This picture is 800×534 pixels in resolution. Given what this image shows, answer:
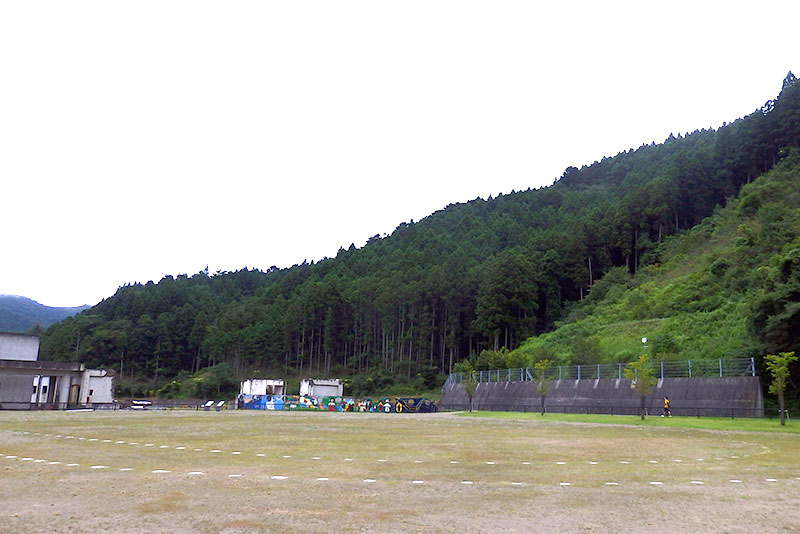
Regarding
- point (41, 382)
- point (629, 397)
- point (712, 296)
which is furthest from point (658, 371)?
point (41, 382)

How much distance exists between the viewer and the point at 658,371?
1626 inches

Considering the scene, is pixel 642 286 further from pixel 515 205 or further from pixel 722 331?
pixel 515 205

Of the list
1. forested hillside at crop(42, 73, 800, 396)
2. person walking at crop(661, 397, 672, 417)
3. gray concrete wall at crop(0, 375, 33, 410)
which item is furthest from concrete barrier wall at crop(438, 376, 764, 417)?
gray concrete wall at crop(0, 375, 33, 410)

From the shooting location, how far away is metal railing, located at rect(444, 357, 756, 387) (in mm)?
36375

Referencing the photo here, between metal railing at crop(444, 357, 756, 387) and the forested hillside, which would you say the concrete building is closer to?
the forested hillside

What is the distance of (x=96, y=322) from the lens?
478 feet

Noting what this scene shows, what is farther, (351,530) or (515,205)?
(515,205)

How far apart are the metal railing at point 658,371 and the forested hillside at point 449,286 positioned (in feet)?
22.2

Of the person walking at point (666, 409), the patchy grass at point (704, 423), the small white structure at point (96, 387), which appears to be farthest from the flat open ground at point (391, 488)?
the small white structure at point (96, 387)

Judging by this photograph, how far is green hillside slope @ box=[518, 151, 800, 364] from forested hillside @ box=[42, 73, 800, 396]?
500 cm

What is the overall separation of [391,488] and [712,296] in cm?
5830

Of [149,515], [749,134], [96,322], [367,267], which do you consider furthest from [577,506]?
[96,322]

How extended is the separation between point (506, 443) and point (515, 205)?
112445 mm

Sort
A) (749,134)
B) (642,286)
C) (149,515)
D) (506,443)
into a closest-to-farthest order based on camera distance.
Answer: (149,515) < (506,443) < (642,286) < (749,134)
